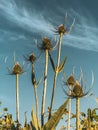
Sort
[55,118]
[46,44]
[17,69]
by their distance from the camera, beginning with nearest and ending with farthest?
[55,118] < [17,69] < [46,44]

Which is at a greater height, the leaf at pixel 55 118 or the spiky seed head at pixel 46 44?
the spiky seed head at pixel 46 44

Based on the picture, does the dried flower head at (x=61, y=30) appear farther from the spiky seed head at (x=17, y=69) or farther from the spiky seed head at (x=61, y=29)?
the spiky seed head at (x=17, y=69)

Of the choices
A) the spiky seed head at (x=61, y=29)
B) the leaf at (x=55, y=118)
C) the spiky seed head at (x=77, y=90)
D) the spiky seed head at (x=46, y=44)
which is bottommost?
the leaf at (x=55, y=118)

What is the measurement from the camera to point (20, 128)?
725 centimetres

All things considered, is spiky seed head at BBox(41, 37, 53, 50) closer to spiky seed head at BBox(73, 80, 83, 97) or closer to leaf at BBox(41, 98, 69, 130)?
spiky seed head at BBox(73, 80, 83, 97)

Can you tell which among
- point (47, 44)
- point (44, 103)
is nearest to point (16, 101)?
point (44, 103)

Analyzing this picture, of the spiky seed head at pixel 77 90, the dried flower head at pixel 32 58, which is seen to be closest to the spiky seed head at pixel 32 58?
Result: the dried flower head at pixel 32 58

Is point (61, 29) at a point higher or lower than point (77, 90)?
higher

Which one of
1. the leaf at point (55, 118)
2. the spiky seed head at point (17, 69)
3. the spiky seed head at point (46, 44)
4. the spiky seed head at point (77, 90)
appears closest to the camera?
the leaf at point (55, 118)

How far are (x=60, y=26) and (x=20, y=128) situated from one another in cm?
427

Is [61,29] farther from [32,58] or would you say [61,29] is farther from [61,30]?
→ [32,58]

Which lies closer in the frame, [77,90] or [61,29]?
[77,90]

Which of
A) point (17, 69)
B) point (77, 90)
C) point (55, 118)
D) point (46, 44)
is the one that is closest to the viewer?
point (55, 118)

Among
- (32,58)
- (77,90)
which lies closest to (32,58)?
(32,58)
